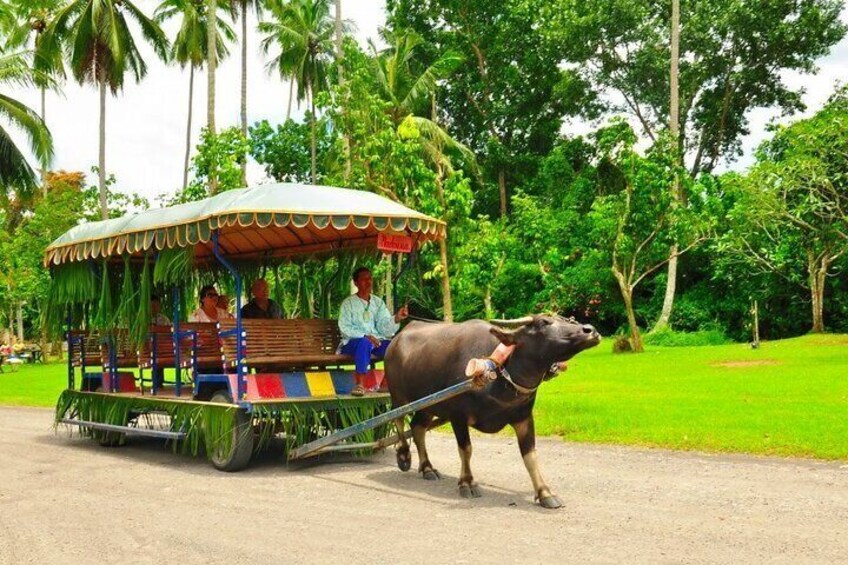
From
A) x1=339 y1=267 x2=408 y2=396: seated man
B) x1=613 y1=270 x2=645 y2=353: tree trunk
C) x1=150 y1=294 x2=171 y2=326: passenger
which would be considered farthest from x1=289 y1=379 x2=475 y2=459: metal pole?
x1=613 y1=270 x2=645 y2=353: tree trunk

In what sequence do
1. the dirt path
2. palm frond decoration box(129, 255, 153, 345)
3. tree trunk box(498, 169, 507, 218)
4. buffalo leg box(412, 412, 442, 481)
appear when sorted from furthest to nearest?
tree trunk box(498, 169, 507, 218), palm frond decoration box(129, 255, 153, 345), buffalo leg box(412, 412, 442, 481), the dirt path

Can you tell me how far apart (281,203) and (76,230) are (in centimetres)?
386

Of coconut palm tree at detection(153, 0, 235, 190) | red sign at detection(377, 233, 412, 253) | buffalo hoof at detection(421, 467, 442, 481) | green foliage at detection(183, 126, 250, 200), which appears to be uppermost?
coconut palm tree at detection(153, 0, 235, 190)

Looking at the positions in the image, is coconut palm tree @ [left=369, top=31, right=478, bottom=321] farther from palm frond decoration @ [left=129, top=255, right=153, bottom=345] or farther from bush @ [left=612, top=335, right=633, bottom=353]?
palm frond decoration @ [left=129, top=255, right=153, bottom=345]

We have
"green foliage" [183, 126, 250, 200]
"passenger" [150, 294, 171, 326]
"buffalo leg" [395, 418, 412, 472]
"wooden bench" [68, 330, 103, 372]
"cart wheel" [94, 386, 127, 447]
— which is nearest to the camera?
"buffalo leg" [395, 418, 412, 472]

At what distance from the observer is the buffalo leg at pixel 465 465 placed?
7.11m

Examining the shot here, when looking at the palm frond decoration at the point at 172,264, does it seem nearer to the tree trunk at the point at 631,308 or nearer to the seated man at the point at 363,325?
the seated man at the point at 363,325

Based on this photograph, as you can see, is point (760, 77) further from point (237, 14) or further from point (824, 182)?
point (237, 14)

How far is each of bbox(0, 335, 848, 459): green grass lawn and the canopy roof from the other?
3685mm

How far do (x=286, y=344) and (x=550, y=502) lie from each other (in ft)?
12.2

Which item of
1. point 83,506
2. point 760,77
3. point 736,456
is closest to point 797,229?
point 760,77

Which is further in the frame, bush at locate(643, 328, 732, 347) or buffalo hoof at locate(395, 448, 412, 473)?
bush at locate(643, 328, 732, 347)

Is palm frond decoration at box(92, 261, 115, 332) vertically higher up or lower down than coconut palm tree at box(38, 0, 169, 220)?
lower down

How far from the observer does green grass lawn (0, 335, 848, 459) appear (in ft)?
31.9
